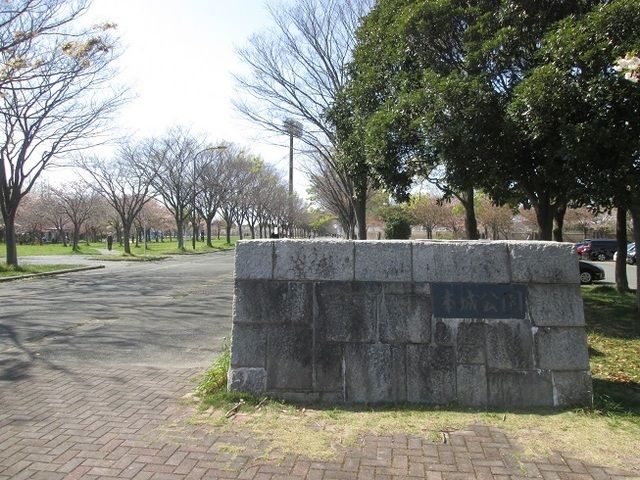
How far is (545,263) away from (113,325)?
6761 mm

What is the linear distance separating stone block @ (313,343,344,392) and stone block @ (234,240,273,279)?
78 centimetres

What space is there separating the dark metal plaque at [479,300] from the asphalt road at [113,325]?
3.00 m

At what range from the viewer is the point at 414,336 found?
4305mm

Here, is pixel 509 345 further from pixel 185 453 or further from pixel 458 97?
pixel 458 97

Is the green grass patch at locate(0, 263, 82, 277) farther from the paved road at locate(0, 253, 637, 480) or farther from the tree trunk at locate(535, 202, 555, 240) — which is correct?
the tree trunk at locate(535, 202, 555, 240)

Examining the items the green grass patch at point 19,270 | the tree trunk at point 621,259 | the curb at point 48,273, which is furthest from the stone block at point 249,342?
the green grass patch at point 19,270

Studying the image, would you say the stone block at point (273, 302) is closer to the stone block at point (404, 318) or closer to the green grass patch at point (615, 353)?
the stone block at point (404, 318)

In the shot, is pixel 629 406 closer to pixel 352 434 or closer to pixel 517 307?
pixel 517 307

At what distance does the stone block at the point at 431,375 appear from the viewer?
14.0 ft

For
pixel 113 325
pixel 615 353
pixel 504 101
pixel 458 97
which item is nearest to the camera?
pixel 615 353

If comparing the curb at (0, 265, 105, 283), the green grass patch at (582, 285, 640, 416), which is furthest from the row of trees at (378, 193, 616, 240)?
the green grass patch at (582, 285, 640, 416)

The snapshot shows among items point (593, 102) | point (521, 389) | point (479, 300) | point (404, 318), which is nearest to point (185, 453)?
point (404, 318)

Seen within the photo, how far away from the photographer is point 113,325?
8500 millimetres

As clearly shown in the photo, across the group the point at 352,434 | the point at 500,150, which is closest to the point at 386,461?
the point at 352,434
